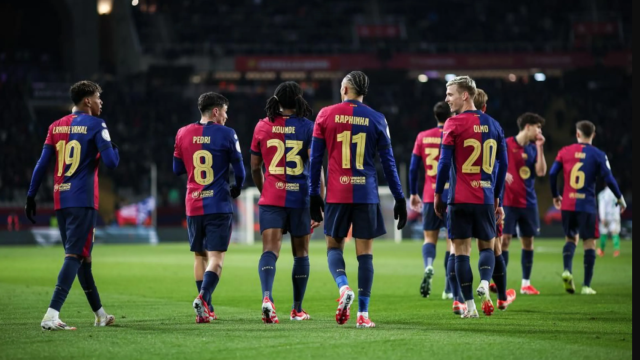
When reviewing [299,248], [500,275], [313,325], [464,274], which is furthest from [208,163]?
[500,275]

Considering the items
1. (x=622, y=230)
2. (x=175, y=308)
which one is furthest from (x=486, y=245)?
(x=622, y=230)

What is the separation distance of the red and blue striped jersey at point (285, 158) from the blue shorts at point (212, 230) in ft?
1.48

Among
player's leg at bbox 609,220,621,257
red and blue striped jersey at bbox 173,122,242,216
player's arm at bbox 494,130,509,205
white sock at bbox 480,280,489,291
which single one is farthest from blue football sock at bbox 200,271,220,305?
player's leg at bbox 609,220,621,257

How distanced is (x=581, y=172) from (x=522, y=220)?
45.7 inches

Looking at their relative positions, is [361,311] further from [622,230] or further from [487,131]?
[622,230]

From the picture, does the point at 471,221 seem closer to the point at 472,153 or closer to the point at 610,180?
the point at 472,153

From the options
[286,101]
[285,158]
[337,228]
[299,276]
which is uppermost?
[286,101]

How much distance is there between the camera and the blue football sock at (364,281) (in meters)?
7.90

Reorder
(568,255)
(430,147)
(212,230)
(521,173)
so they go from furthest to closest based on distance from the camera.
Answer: (568,255)
(521,173)
(430,147)
(212,230)

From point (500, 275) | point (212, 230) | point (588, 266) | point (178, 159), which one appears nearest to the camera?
point (212, 230)

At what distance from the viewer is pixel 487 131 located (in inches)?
342

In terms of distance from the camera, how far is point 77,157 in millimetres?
8180

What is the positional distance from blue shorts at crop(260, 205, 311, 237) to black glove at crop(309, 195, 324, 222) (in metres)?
0.50

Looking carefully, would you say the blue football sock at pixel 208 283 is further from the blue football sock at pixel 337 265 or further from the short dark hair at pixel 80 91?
the short dark hair at pixel 80 91
